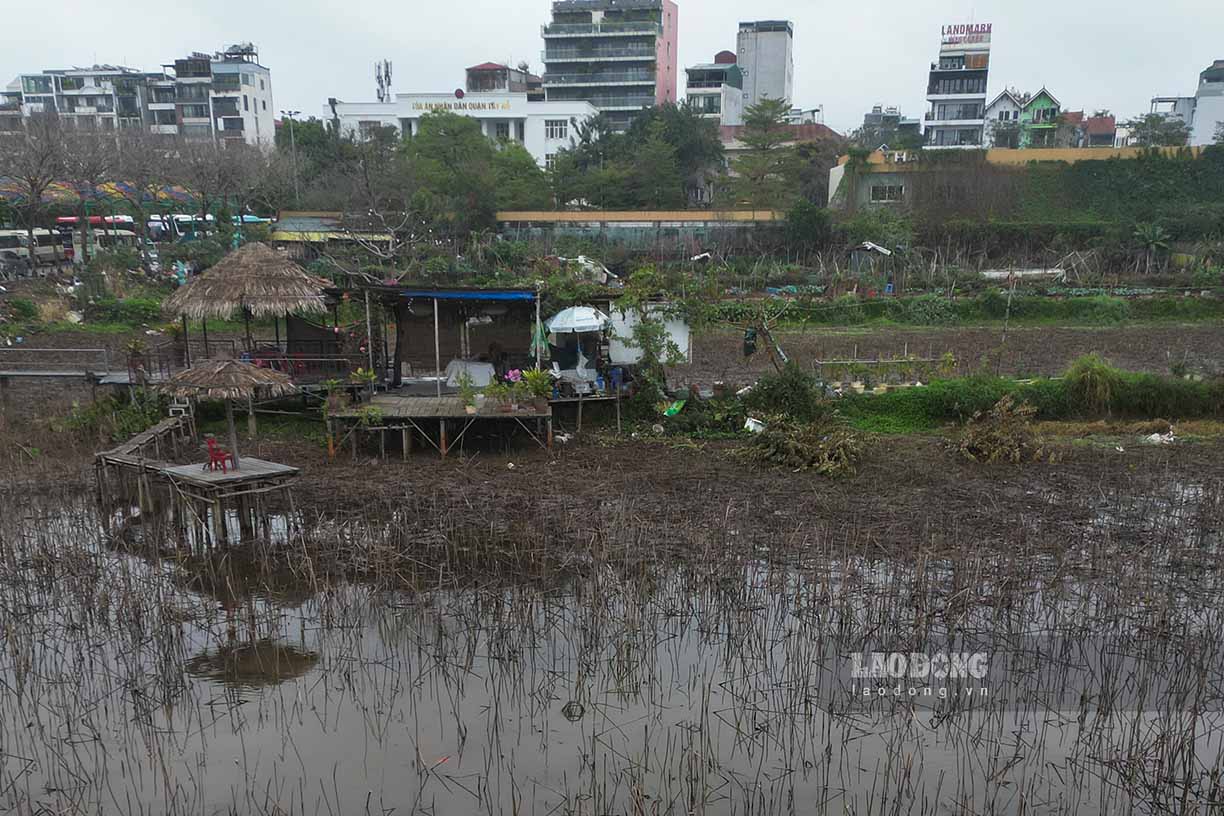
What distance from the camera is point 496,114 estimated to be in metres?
52.4

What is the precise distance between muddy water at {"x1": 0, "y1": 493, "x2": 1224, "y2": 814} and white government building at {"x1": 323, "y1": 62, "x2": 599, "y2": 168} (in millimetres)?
46031

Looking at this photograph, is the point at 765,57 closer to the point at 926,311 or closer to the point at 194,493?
the point at 926,311

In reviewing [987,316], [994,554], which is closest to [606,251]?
[987,316]

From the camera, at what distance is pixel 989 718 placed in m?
7.36

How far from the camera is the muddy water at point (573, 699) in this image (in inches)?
261

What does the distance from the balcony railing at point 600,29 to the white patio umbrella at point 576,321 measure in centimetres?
A: 5067

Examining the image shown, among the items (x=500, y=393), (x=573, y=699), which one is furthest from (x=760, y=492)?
(x=573, y=699)

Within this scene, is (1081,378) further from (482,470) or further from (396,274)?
(396,274)

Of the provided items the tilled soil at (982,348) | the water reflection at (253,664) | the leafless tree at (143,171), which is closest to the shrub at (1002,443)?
the tilled soil at (982,348)

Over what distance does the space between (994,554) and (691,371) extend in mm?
10366

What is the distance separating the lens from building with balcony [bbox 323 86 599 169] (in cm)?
5225

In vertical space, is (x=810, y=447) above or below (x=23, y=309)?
below

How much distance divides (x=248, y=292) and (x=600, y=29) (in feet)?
174

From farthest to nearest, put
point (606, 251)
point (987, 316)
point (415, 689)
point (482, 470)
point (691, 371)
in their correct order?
point (606, 251) → point (987, 316) → point (691, 371) → point (482, 470) → point (415, 689)
